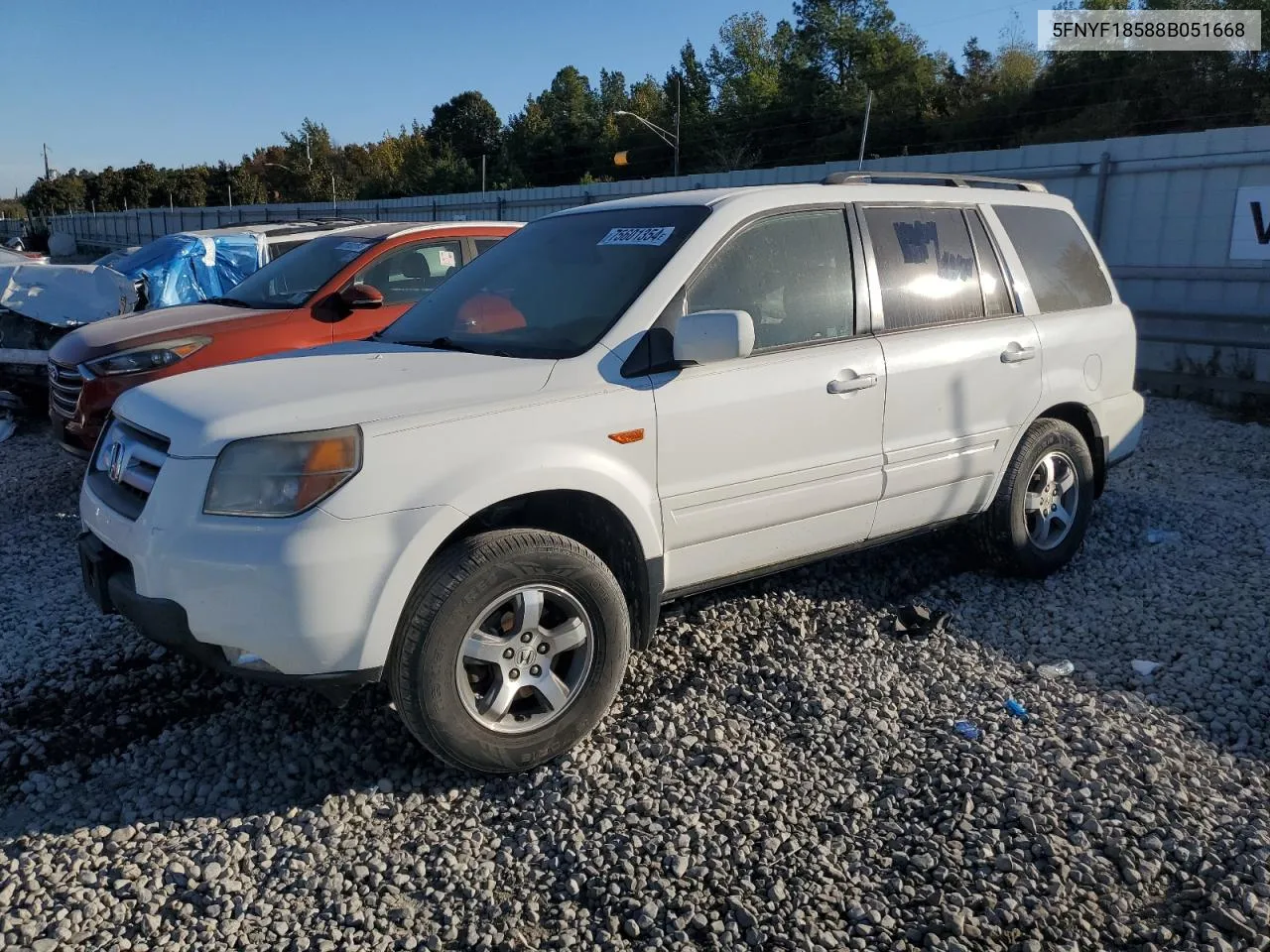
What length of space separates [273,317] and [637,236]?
352 cm

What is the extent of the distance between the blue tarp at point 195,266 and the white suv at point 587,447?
287 inches

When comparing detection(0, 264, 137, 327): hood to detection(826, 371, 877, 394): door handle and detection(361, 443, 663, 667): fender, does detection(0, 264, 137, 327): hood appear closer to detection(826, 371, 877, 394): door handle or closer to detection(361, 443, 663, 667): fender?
detection(361, 443, 663, 667): fender

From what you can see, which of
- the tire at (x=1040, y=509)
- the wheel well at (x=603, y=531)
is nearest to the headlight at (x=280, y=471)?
the wheel well at (x=603, y=531)

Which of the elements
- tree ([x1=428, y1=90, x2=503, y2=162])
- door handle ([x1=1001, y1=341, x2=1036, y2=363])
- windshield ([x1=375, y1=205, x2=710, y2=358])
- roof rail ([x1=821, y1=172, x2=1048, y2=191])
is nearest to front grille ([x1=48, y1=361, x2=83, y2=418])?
windshield ([x1=375, y1=205, x2=710, y2=358])

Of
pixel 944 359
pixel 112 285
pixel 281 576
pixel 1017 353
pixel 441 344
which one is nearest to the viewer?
pixel 281 576

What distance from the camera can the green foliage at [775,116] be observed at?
33500 millimetres

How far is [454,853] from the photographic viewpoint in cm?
297

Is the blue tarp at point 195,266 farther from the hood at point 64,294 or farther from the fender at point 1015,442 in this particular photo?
the fender at point 1015,442

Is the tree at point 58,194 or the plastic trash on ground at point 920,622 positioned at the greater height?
the tree at point 58,194

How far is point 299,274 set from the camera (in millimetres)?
7254

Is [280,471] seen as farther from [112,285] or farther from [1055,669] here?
[112,285]

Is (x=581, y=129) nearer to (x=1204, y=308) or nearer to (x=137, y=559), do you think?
(x=1204, y=308)

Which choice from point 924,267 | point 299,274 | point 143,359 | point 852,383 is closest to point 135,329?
point 143,359

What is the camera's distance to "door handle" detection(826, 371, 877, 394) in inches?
157
